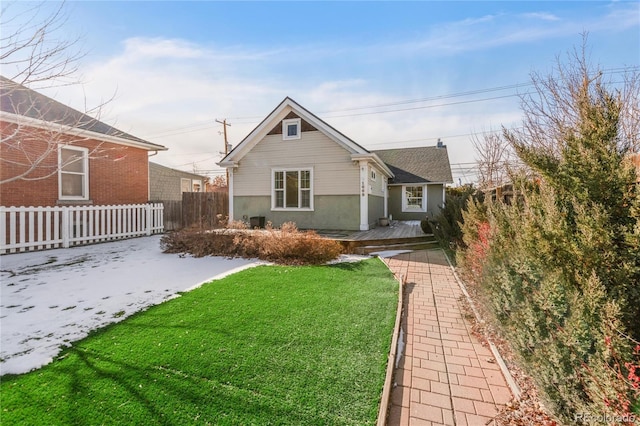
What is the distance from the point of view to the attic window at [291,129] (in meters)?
12.2

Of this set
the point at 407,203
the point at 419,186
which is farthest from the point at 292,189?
the point at 419,186

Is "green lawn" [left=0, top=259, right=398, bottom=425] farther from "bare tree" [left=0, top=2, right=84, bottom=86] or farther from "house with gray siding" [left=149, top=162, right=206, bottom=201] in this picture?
"house with gray siding" [left=149, top=162, right=206, bottom=201]

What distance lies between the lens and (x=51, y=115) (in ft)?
32.3

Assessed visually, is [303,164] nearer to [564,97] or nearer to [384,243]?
[384,243]

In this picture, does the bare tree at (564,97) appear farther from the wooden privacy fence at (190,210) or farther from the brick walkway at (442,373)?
Result: the wooden privacy fence at (190,210)

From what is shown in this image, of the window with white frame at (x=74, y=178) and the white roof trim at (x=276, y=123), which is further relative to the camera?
the white roof trim at (x=276, y=123)

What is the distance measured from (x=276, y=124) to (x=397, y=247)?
7790 millimetres

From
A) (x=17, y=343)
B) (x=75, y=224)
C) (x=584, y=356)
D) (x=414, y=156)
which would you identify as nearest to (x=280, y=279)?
(x=17, y=343)

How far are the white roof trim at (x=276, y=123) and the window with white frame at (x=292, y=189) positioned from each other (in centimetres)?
184

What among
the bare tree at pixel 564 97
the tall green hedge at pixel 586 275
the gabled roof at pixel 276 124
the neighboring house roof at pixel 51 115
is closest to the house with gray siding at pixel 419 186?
the gabled roof at pixel 276 124

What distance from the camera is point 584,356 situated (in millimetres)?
1812

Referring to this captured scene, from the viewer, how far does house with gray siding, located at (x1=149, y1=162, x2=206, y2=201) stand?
22719mm

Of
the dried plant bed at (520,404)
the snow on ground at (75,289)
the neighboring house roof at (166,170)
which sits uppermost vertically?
the neighboring house roof at (166,170)

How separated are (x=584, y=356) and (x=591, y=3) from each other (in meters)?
10.0
